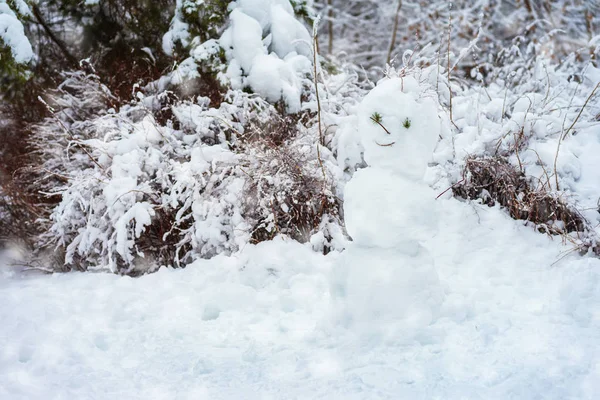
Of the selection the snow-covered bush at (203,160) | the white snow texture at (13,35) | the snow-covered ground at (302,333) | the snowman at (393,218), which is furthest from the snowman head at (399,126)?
the white snow texture at (13,35)

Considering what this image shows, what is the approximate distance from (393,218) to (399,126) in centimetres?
48

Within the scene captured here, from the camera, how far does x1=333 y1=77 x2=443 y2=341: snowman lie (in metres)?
2.29

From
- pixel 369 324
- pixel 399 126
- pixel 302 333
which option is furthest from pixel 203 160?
pixel 369 324

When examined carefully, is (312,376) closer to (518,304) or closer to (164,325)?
(164,325)

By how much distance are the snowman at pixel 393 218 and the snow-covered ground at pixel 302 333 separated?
0.05 meters

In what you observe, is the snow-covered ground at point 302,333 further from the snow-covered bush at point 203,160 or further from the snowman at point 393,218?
the snow-covered bush at point 203,160

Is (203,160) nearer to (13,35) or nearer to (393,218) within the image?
(393,218)

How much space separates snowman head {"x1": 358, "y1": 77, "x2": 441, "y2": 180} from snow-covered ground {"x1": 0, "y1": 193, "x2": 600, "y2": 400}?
1.73ft

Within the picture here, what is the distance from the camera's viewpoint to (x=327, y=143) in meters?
3.95

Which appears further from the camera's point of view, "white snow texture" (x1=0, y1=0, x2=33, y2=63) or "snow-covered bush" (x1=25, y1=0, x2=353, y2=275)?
"white snow texture" (x1=0, y1=0, x2=33, y2=63)

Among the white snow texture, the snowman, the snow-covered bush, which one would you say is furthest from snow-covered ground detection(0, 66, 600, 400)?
the white snow texture

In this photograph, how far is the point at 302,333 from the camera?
2465 mm

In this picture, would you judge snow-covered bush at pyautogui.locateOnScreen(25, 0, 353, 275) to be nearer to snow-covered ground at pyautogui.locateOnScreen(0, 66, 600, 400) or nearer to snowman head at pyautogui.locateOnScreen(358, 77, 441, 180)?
snow-covered ground at pyautogui.locateOnScreen(0, 66, 600, 400)

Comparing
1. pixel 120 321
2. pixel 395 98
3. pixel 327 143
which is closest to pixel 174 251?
pixel 120 321
